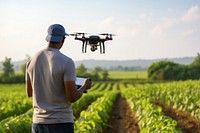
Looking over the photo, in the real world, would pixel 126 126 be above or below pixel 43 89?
below

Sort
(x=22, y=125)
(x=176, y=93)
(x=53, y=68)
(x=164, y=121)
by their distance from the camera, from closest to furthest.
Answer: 1. (x=53, y=68)
2. (x=22, y=125)
3. (x=164, y=121)
4. (x=176, y=93)


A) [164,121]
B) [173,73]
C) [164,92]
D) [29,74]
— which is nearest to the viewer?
[29,74]

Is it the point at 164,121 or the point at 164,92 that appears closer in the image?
the point at 164,121

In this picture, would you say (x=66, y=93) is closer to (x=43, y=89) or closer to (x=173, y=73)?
(x=43, y=89)

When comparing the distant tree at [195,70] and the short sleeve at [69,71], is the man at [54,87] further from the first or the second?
the distant tree at [195,70]

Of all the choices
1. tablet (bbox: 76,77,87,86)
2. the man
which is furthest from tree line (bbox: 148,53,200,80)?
the man

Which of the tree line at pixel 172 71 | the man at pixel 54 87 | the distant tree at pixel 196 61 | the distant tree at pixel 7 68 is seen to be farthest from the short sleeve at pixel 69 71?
the distant tree at pixel 196 61

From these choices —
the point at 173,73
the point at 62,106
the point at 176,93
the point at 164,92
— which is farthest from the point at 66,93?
the point at 173,73
